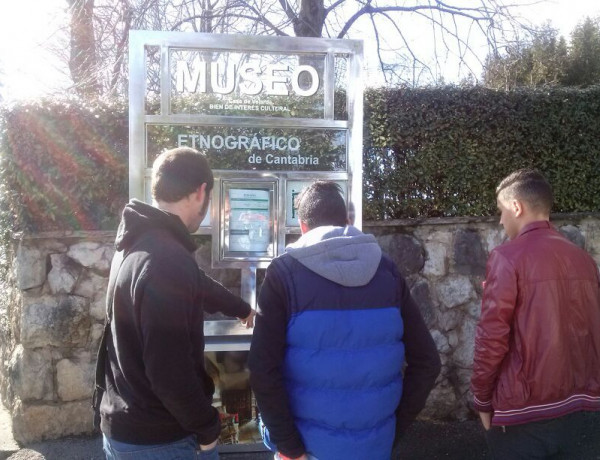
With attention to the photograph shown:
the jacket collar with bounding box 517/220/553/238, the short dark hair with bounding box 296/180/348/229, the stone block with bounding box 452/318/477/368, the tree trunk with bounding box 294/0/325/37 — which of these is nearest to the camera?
the short dark hair with bounding box 296/180/348/229

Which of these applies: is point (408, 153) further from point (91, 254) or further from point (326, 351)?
point (326, 351)

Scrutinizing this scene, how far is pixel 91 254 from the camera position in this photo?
3.94 m

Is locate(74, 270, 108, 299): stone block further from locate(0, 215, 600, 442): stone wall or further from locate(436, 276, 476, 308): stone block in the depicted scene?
locate(436, 276, 476, 308): stone block

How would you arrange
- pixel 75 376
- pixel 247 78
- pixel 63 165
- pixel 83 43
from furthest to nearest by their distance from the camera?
1. pixel 83 43
2. pixel 75 376
3. pixel 63 165
4. pixel 247 78

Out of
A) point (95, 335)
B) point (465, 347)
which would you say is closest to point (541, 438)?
point (465, 347)

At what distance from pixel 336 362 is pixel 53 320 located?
2.77 m

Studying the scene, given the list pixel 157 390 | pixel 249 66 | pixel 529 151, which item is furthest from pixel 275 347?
pixel 529 151

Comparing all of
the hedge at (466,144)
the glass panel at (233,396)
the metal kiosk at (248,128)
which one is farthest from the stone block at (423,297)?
the glass panel at (233,396)

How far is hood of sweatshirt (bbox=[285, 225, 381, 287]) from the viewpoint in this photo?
73.6 inches

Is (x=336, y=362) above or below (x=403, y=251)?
below

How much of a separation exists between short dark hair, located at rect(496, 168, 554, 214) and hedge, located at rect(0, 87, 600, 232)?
1.67 metres

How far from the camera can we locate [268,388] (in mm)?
1839

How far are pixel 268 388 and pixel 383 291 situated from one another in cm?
50

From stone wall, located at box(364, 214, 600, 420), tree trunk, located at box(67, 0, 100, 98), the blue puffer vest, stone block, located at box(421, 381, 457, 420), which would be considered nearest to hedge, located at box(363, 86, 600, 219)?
stone wall, located at box(364, 214, 600, 420)
